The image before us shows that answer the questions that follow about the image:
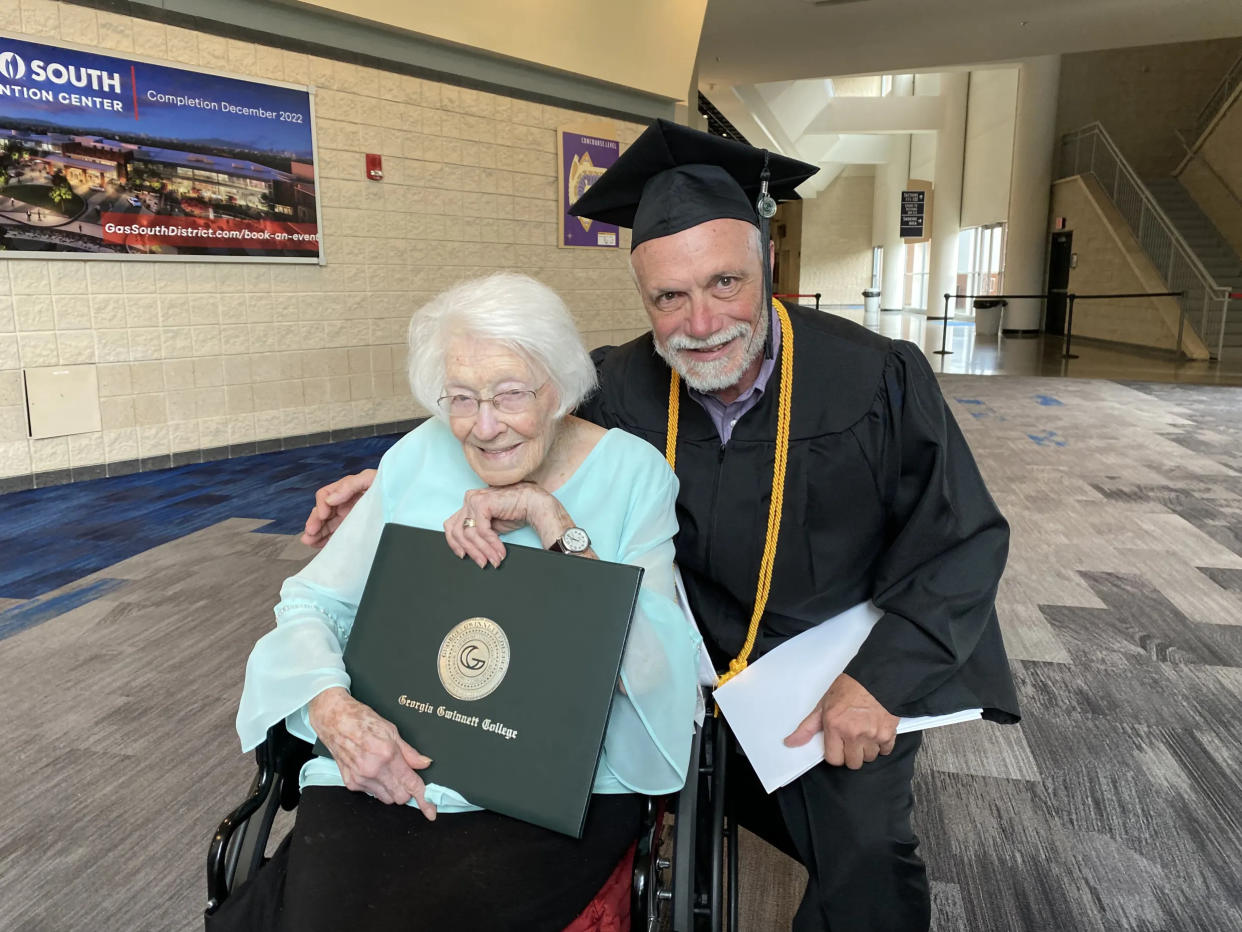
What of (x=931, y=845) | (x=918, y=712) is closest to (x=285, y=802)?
(x=918, y=712)

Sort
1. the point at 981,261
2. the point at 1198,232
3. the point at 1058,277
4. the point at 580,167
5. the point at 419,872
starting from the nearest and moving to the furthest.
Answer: the point at 419,872, the point at 580,167, the point at 1198,232, the point at 1058,277, the point at 981,261

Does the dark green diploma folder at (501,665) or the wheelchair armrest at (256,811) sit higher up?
the dark green diploma folder at (501,665)

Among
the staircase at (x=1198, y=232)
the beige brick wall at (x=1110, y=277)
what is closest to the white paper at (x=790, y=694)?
the beige brick wall at (x=1110, y=277)

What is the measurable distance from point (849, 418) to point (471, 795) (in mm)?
935

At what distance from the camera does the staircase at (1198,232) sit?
47.9ft

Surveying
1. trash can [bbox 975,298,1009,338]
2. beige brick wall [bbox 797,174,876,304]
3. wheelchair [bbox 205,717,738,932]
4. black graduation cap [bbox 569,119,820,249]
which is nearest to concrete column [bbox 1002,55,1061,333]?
trash can [bbox 975,298,1009,338]

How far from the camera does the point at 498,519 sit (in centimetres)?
132

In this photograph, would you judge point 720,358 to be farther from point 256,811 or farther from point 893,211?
point 893,211

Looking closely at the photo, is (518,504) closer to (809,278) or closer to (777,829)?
(777,829)

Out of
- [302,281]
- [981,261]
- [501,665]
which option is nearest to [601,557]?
[501,665]

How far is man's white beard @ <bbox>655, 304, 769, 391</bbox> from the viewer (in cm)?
158

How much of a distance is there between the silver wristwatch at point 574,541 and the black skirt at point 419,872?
375 millimetres

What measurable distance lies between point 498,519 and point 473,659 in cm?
21

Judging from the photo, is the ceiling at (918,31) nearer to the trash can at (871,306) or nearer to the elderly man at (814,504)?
the trash can at (871,306)
